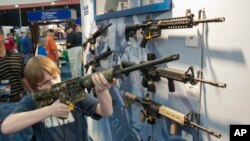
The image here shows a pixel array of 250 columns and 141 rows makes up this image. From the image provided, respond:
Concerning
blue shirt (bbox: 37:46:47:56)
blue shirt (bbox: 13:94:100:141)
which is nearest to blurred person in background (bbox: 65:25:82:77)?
blue shirt (bbox: 37:46:47:56)

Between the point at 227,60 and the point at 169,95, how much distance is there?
0.84 meters

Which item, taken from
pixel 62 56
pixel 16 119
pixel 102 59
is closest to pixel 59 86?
pixel 16 119

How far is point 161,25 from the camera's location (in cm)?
251

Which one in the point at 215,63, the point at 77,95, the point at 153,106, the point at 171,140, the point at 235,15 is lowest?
the point at 171,140

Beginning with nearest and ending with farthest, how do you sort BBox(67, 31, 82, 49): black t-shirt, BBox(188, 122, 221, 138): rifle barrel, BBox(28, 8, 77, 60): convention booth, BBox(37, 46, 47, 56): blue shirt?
BBox(188, 122, 221, 138): rifle barrel
BBox(37, 46, 47, 56): blue shirt
BBox(67, 31, 82, 49): black t-shirt
BBox(28, 8, 77, 60): convention booth

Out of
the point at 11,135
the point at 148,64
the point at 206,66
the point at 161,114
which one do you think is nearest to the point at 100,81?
the point at 148,64

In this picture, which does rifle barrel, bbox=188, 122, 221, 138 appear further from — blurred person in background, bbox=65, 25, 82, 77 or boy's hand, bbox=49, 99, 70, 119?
blurred person in background, bbox=65, 25, 82, 77

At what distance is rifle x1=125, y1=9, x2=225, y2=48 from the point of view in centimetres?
209

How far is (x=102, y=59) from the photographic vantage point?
4.62m

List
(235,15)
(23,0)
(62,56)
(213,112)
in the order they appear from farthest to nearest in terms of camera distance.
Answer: (23,0), (62,56), (213,112), (235,15)

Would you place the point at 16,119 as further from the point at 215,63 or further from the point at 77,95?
the point at 215,63

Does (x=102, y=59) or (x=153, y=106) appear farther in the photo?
(x=102, y=59)

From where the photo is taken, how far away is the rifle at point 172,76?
2.05 m

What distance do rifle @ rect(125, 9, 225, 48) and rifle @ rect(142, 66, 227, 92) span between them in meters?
0.31
